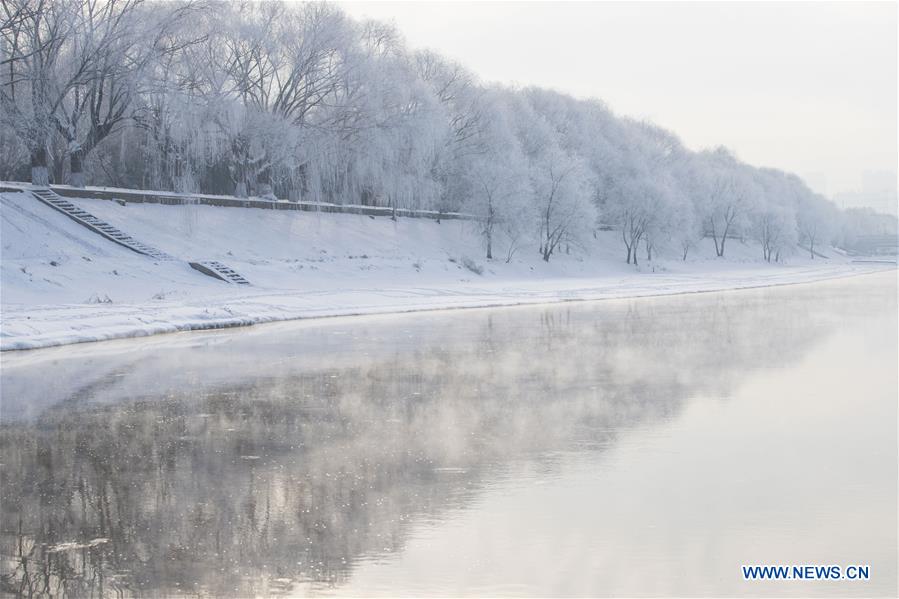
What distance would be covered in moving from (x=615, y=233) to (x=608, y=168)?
19.6 feet

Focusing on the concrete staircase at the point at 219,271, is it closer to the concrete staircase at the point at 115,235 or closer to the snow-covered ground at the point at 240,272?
the concrete staircase at the point at 115,235

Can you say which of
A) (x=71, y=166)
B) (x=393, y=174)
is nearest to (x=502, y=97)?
(x=393, y=174)

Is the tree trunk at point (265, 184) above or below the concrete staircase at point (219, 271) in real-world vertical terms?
above

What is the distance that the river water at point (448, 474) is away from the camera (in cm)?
616

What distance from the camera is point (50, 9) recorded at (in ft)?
134

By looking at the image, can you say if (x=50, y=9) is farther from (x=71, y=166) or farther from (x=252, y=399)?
(x=252, y=399)

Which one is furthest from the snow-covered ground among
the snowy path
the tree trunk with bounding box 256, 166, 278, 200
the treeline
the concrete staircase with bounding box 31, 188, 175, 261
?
the treeline

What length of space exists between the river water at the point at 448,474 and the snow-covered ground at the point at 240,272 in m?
9.38

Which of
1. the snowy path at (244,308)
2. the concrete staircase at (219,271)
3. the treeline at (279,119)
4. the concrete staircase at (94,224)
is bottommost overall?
the snowy path at (244,308)

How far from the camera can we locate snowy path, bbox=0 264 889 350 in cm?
2281

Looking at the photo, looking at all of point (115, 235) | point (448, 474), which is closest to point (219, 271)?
point (115, 235)

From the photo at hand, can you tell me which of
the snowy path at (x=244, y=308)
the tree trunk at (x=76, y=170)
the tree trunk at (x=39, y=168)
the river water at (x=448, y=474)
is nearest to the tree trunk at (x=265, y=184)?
the tree trunk at (x=76, y=170)

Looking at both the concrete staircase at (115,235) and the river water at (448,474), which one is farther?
the concrete staircase at (115,235)

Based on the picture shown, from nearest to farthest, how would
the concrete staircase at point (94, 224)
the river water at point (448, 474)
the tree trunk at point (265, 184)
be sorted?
the river water at point (448, 474)
the concrete staircase at point (94, 224)
the tree trunk at point (265, 184)
